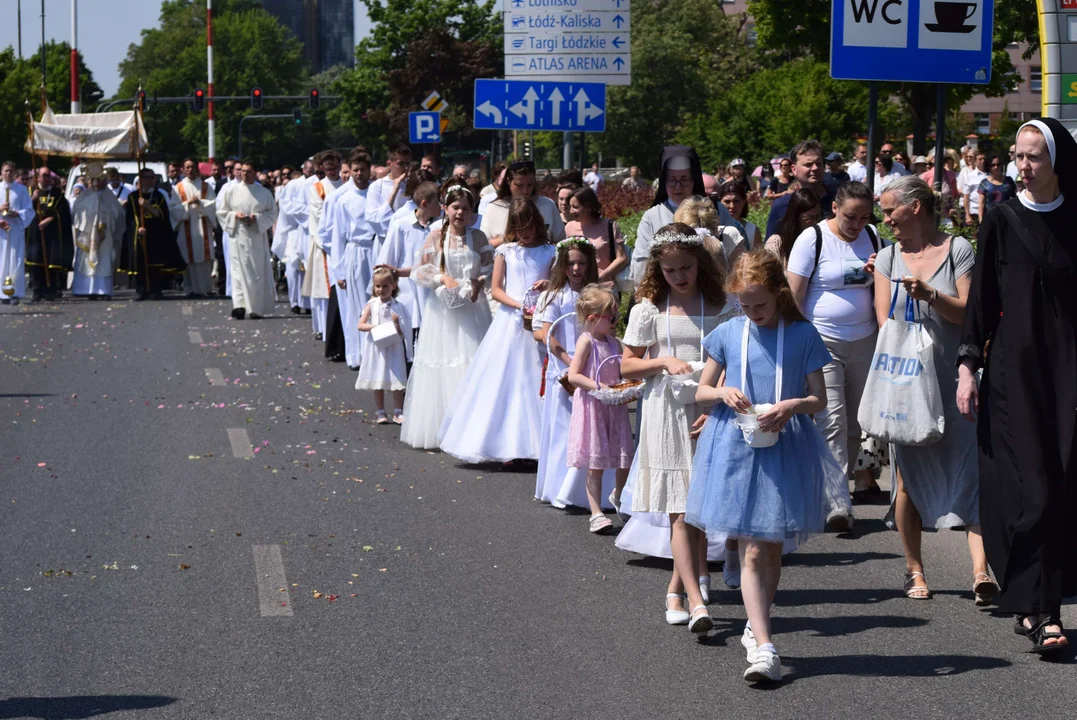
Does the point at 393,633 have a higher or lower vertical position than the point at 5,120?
lower

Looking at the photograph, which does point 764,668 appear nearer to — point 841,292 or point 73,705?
point 73,705

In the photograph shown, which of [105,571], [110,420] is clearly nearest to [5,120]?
[110,420]

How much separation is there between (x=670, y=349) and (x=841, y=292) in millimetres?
1894

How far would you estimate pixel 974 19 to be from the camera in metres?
10.7

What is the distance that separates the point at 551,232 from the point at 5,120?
6539cm

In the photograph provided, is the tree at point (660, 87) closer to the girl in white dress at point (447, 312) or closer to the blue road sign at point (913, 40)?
the girl in white dress at point (447, 312)

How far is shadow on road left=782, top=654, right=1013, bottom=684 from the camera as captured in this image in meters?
5.88

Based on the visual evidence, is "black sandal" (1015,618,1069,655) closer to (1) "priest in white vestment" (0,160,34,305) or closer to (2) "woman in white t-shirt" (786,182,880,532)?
(2) "woman in white t-shirt" (786,182,880,532)

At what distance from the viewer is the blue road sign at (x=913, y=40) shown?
10.5 metres

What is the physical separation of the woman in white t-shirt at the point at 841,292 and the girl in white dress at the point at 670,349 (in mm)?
1538

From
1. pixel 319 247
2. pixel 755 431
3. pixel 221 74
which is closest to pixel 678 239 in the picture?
pixel 755 431

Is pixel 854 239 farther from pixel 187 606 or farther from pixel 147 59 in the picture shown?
pixel 147 59

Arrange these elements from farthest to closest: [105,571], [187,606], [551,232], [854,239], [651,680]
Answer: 1. [551,232]
2. [854,239]
3. [105,571]
4. [187,606]
5. [651,680]

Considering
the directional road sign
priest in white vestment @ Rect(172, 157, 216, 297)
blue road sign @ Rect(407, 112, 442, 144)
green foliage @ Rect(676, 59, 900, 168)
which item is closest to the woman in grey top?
the directional road sign
